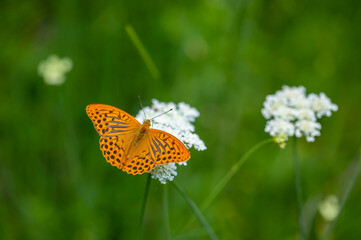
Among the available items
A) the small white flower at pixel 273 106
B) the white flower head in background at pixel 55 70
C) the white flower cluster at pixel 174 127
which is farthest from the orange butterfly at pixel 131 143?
the white flower head in background at pixel 55 70

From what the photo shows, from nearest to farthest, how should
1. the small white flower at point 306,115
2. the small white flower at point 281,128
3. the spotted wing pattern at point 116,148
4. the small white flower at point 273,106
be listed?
the spotted wing pattern at point 116,148 → the small white flower at point 281,128 → the small white flower at point 306,115 → the small white flower at point 273,106

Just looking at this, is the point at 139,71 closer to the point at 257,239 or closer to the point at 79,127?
the point at 79,127

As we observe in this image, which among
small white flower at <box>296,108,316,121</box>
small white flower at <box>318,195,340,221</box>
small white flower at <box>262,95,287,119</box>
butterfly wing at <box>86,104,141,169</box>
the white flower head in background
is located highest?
the white flower head in background

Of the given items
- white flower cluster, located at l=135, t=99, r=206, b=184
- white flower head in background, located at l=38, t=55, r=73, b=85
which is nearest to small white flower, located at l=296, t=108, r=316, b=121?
white flower cluster, located at l=135, t=99, r=206, b=184

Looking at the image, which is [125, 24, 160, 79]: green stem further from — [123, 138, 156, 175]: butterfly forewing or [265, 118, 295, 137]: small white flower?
[265, 118, 295, 137]: small white flower

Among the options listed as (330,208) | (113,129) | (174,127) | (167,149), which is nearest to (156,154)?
(167,149)

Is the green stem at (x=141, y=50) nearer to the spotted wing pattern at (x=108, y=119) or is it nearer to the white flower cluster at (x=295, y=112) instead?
the spotted wing pattern at (x=108, y=119)

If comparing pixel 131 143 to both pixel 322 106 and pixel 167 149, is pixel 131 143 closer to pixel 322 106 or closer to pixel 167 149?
pixel 167 149
